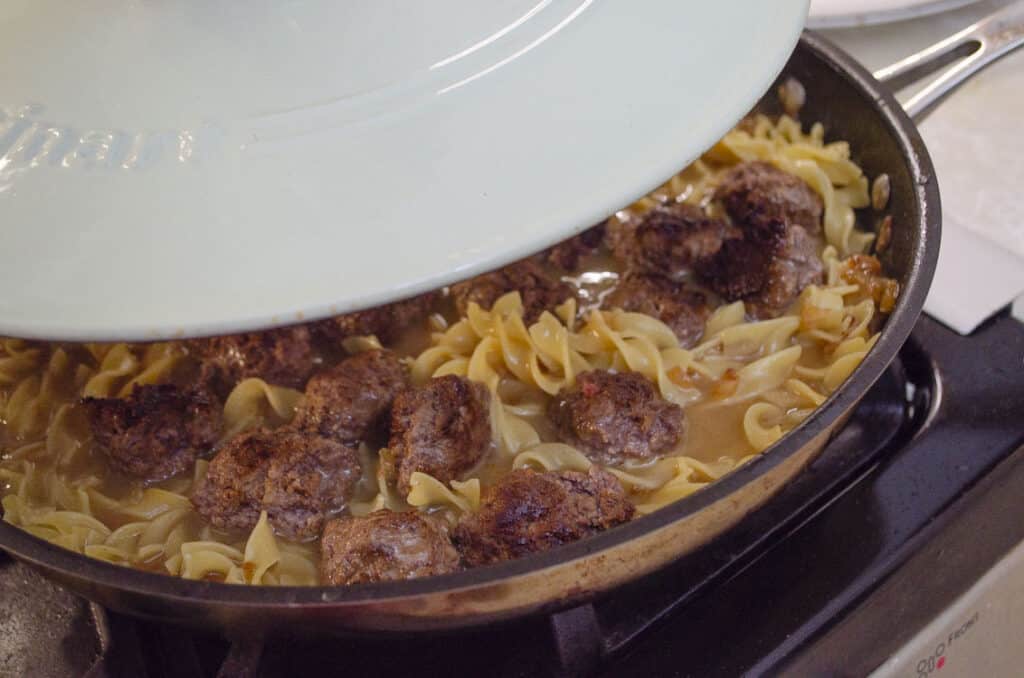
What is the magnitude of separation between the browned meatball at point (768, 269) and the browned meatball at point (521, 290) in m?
0.46

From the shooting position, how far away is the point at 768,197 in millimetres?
2850

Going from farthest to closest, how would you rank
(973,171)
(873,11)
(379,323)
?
(873,11), (973,171), (379,323)

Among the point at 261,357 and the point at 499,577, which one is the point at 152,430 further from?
the point at 499,577

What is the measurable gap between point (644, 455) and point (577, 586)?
649 mm

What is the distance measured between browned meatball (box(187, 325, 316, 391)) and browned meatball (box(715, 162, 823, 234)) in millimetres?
1351

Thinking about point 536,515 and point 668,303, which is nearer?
point 536,515

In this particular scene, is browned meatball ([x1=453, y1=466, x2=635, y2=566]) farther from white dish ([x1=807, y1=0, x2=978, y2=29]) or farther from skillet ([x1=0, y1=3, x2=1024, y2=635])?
white dish ([x1=807, y1=0, x2=978, y2=29])

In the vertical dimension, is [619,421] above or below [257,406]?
below

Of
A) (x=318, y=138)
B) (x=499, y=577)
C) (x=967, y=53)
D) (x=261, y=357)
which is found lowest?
(x=499, y=577)

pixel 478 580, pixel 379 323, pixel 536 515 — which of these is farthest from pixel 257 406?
pixel 478 580

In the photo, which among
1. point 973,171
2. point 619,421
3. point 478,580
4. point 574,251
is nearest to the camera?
point 478,580

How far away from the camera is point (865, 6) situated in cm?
352

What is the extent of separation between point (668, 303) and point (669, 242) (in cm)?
20

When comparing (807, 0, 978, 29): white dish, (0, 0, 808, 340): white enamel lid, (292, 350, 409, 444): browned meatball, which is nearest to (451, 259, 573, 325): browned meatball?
(292, 350, 409, 444): browned meatball
